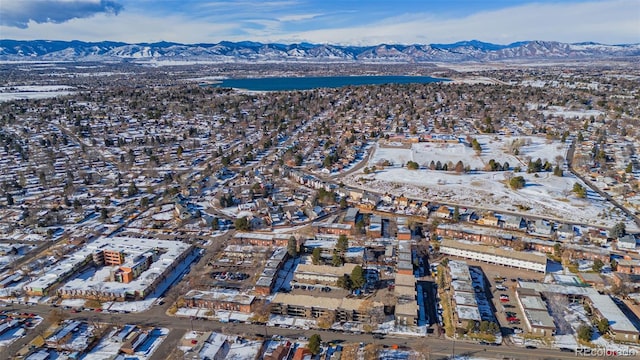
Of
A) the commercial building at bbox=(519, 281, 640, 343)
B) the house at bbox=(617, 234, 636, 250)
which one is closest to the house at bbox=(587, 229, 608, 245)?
the house at bbox=(617, 234, 636, 250)

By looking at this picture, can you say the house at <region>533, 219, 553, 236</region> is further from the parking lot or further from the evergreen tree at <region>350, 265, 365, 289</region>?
the evergreen tree at <region>350, 265, 365, 289</region>

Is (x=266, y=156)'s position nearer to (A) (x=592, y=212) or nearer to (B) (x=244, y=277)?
(B) (x=244, y=277)

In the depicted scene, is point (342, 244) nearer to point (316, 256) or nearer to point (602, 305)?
point (316, 256)

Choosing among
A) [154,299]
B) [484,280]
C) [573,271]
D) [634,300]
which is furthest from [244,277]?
[634,300]

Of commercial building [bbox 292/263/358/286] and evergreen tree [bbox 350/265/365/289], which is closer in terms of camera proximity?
evergreen tree [bbox 350/265/365/289]

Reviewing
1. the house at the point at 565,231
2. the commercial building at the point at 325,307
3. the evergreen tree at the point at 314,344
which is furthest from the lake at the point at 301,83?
the evergreen tree at the point at 314,344
